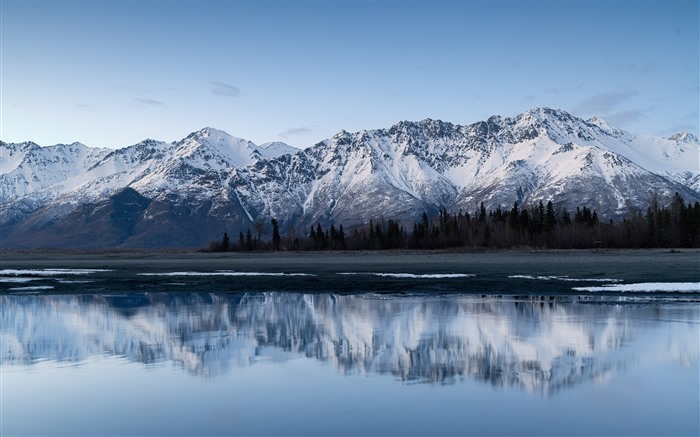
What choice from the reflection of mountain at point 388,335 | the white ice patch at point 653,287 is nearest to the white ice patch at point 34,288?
the reflection of mountain at point 388,335

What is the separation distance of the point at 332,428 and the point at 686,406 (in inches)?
380

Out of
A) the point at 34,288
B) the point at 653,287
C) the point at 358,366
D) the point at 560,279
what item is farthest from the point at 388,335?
the point at 34,288

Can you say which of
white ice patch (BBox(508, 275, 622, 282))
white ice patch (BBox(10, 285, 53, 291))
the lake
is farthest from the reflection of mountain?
white ice patch (BBox(508, 275, 622, 282))

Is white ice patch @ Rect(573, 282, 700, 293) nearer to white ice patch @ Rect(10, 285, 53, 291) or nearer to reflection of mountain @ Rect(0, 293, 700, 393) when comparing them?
reflection of mountain @ Rect(0, 293, 700, 393)

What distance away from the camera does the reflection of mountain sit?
26.3 meters

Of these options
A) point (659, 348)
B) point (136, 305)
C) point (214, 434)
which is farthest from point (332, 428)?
point (136, 305)

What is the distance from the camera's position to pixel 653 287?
53.2 meters

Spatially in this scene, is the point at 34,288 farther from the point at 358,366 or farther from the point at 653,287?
the point at 653,287

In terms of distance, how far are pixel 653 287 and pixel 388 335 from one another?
28.0 meters

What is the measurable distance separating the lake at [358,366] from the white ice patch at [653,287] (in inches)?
75.1

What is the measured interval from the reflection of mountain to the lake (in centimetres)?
10

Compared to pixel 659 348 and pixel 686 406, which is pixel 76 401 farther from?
pixel 659 348

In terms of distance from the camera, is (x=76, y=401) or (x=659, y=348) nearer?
(x=76, y=401)

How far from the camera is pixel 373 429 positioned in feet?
60.4
